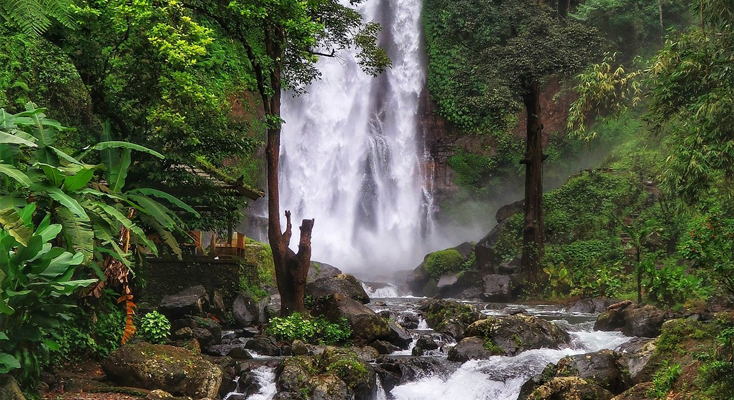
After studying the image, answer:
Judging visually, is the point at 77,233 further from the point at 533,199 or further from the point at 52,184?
the point at 533,199

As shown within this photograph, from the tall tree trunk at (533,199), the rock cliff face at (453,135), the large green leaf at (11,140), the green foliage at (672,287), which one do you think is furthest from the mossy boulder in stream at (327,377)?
the rock cliff face at (453,135)

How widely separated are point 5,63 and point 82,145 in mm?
1908

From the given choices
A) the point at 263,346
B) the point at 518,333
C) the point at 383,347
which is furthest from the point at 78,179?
the point at 518,333

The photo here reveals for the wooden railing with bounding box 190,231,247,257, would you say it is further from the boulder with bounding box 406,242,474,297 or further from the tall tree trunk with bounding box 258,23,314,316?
the boulder with bounding box 406,242,474,297

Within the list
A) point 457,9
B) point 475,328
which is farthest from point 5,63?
point 457,9

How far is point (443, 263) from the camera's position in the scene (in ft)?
86.5

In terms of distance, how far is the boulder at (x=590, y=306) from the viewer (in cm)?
1945

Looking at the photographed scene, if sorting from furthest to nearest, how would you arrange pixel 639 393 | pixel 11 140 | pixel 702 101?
pixel 702 101, pixel 639 393, pixel 11 140

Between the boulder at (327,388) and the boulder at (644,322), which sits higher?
the boulder at (644,322)

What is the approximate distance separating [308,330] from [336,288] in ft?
10.4

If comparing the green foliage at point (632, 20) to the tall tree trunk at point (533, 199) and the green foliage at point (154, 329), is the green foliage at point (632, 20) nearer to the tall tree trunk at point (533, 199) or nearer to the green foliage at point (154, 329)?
the tall tree trunk at point (533, 199)

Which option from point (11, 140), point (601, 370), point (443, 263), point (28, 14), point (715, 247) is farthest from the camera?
point (443, 263)

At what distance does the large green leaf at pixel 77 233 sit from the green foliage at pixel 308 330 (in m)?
6.39

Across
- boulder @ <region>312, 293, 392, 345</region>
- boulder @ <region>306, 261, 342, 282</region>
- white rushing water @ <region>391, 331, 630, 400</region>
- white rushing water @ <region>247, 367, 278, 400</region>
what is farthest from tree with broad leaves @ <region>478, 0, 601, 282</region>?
white rushing water @ <region>247, 367, 278, 400</region>
